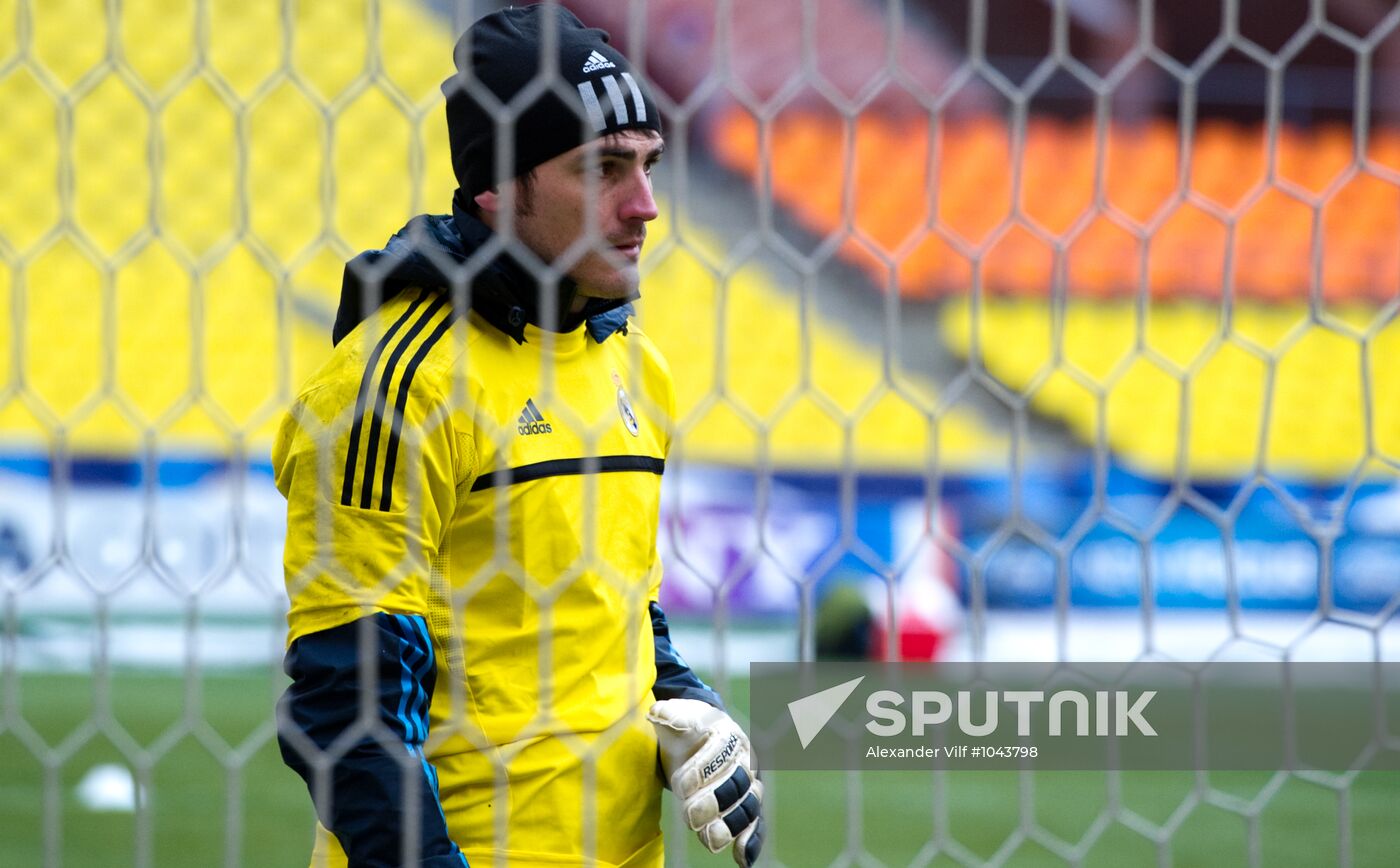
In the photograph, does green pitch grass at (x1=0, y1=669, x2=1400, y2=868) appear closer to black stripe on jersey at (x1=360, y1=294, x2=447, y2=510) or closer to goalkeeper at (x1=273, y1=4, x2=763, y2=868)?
goalkeeper at (x1=273, y1=4, x2=763, y2=868)

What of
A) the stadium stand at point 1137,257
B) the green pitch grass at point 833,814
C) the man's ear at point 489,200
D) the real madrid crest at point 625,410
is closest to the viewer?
the man's ear at point 489,200

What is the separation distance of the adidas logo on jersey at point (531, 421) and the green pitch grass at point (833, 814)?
136cm

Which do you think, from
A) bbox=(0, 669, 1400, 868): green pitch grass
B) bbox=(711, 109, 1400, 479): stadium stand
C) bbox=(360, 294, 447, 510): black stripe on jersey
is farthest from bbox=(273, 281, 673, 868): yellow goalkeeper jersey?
bbox=(711, 109, 1400, 479): stadium stand

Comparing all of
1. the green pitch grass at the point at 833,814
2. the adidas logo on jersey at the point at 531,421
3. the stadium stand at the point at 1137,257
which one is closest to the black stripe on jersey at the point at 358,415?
the adidas logo on jersey at the point at 531,421

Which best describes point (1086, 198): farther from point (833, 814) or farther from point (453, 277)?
point (453, 277)

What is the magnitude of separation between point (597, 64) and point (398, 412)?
0.27 metres

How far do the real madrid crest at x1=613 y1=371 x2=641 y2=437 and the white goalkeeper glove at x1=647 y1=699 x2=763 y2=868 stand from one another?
7.8 inches

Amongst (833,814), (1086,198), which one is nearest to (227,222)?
A: (833,814)

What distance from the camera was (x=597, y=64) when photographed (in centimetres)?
95

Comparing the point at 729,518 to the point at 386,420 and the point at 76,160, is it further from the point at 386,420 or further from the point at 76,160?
the point at 386,420

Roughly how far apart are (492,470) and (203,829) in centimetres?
186

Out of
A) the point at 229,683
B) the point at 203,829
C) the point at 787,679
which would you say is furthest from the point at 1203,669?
the point at 229,683

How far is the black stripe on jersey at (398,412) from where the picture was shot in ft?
2.81

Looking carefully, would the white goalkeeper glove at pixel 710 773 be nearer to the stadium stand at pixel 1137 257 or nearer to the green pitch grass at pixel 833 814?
Result: the green pitch grass at pixel 833 814
